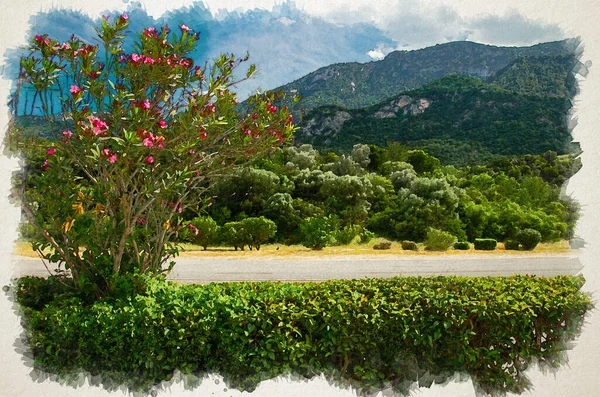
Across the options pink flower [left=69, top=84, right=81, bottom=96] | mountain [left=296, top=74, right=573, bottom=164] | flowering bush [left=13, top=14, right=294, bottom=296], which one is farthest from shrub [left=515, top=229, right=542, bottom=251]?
mountain [left=296, top=74, right=573, bottom=164]

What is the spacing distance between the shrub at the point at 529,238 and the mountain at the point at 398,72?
2371 centimetres

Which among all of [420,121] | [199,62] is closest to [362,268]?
[199,62]

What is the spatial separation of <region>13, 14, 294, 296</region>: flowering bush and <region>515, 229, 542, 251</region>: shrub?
13.8 metres

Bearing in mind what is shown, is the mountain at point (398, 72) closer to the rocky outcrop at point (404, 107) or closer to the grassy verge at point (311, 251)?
the rocky outcrop at point (404, 107)

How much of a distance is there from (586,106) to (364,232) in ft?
39.2

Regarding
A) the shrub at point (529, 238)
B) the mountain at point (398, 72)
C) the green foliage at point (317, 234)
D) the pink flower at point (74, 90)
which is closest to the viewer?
A: the pink flower at point (74, 90)

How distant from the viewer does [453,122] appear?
39.3 meters

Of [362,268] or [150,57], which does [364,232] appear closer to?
[362,268]

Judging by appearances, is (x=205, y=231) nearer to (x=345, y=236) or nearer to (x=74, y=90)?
(x=345, y=236)

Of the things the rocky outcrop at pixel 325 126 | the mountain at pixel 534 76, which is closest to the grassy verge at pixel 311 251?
the mountain at pixel 534 76

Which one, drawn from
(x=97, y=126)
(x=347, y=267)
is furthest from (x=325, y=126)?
(x=97, y=126)

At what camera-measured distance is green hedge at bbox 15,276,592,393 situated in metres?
3.73

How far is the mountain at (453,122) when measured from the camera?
33000mm

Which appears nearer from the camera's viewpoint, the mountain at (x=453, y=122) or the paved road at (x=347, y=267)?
the paved road at (x=347, y=267)
